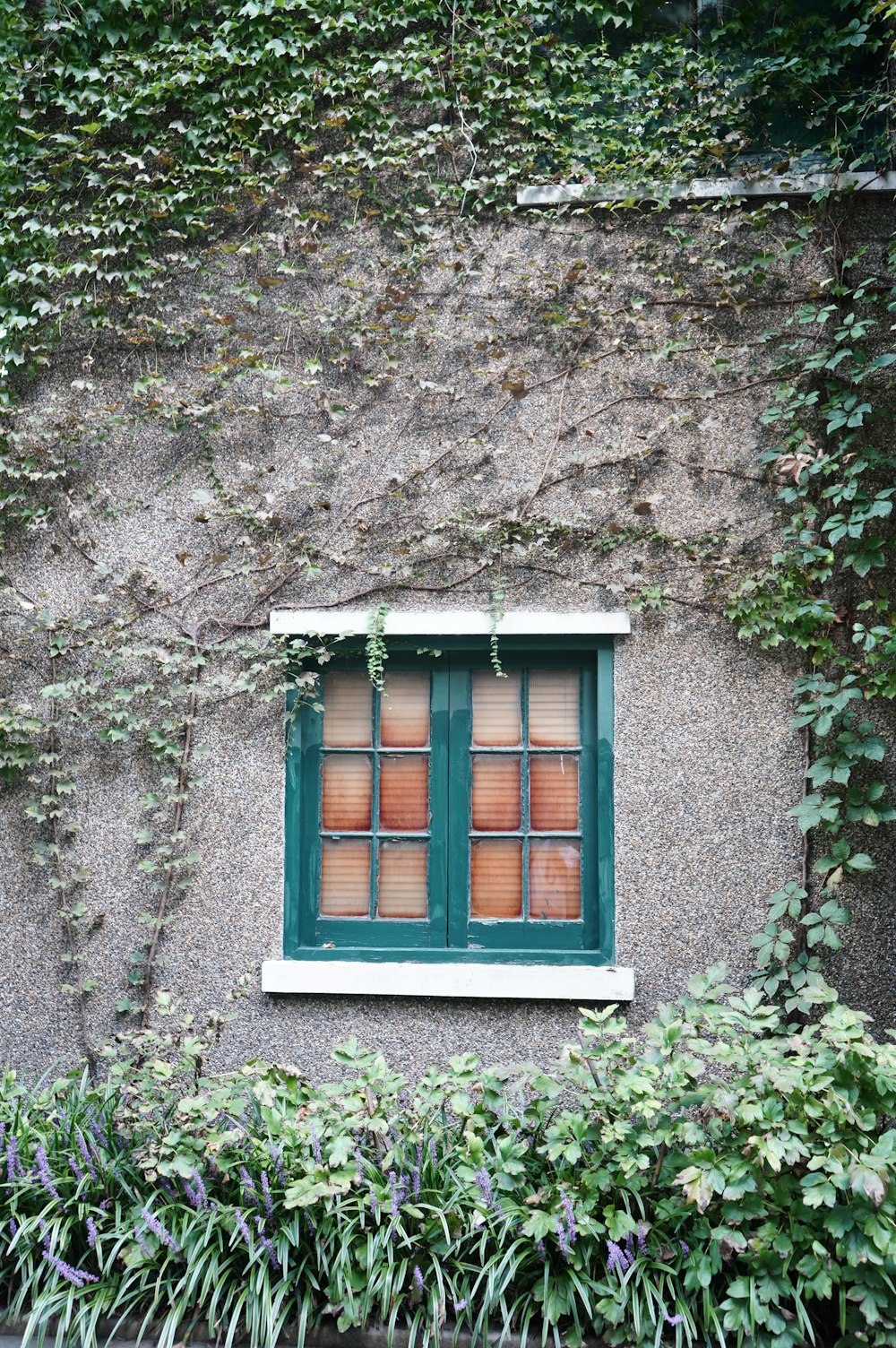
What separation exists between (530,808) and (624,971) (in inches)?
32.9

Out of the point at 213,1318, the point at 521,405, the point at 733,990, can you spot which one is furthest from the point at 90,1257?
the point at 521,405

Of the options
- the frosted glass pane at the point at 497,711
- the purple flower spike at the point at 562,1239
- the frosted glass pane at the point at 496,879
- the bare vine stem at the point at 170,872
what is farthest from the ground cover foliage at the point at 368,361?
the frosted glass pane at the point at 496,879

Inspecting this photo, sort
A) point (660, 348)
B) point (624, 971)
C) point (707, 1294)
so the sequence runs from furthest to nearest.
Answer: point (660, 348) < point (624, 971) < point (707, 1294)

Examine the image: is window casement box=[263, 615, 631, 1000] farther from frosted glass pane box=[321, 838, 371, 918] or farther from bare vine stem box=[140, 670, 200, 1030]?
bare vine stem box=[140, 670, 200, 1030]

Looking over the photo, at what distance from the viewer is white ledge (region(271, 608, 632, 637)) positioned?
4465mm

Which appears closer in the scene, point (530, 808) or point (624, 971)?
point (624, 971)

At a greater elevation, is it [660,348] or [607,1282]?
[660,348]

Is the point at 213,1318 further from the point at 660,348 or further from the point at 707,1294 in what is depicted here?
the point at 660,348

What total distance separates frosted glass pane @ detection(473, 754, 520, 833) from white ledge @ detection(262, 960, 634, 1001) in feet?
2.11

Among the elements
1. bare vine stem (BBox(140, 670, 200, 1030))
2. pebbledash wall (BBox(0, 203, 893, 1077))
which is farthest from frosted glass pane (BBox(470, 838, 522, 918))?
bare vine stem (BBox(140, 670, 200, 1030))

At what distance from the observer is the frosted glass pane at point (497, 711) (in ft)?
15.3

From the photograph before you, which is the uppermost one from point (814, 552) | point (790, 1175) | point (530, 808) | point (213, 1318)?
point (814, 552)

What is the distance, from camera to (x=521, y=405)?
15.4 feet

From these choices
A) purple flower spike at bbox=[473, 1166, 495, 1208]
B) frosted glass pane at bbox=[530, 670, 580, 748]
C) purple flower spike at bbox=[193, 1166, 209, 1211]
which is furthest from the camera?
frosted glass pane at bbox=[530, 670, 580, 748]
